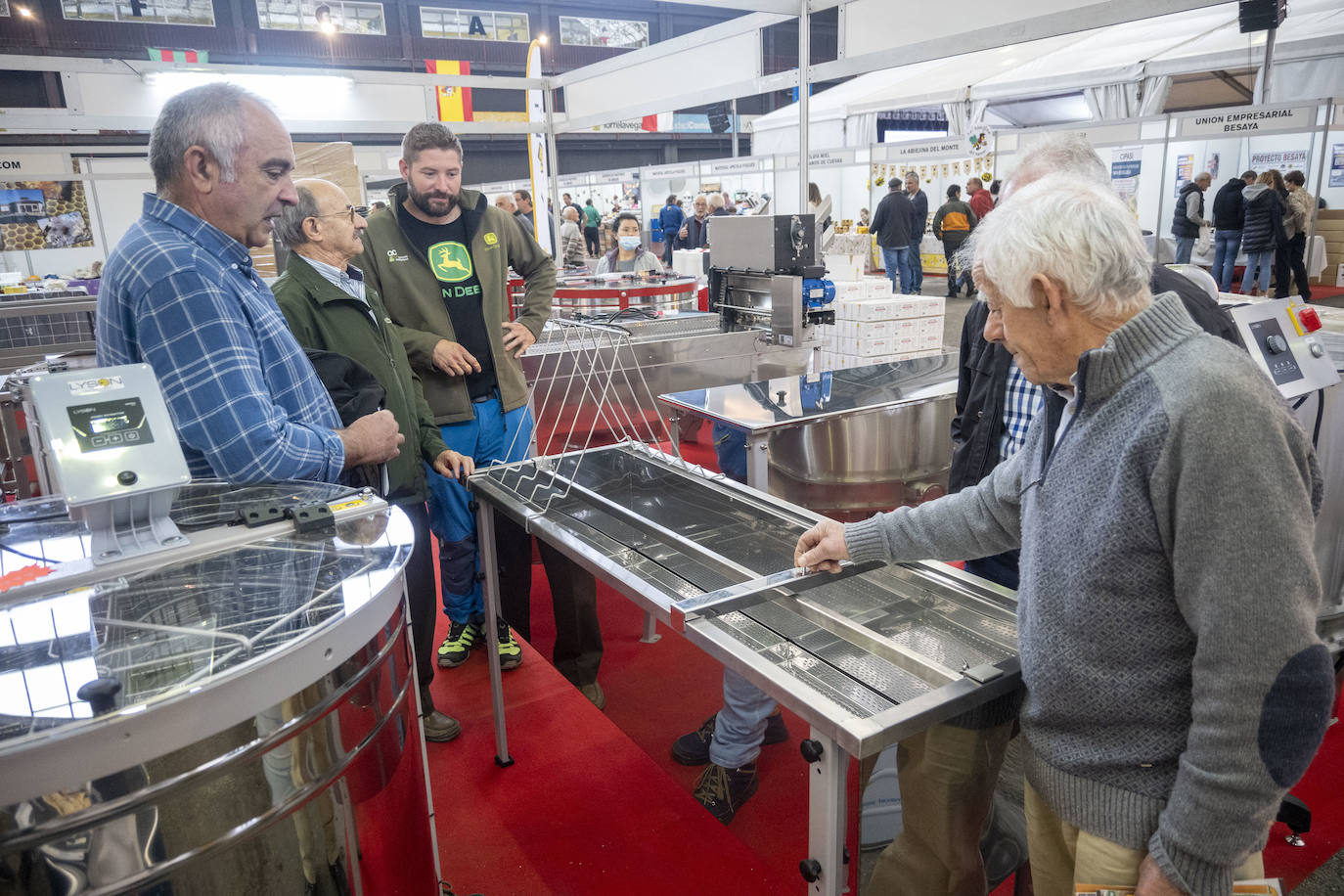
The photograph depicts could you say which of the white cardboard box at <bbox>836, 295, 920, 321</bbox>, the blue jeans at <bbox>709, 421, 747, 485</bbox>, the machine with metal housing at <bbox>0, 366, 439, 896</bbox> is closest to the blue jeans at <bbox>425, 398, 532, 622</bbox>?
the blue jeans at <bbox>709, 421, 747, 485</bbox>

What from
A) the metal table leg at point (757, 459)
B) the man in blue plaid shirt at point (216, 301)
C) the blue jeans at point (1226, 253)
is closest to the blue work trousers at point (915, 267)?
the blue jeans at point (1226, 253)

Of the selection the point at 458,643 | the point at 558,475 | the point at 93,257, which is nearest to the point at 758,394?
the point at 558,475

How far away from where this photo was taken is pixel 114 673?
2.97 ft

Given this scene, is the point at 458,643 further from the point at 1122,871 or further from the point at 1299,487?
the point at 1299,487

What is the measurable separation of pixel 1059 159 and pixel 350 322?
67.7 inches

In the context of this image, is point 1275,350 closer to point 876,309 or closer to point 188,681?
point 876,309

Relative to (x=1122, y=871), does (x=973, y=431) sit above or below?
above

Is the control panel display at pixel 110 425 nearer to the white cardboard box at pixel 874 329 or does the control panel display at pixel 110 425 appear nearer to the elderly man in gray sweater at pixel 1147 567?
the elderly man in gray sweater at pixel 1147 567

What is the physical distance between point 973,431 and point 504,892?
1579 millimetres

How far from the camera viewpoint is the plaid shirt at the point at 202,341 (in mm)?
1392

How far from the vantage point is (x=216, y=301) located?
4.66 feet

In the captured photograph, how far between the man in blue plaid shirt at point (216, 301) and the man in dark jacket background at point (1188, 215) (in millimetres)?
10063

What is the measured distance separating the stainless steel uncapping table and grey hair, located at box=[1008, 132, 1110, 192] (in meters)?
0.89

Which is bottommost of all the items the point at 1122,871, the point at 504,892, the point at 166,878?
the point at 504,892
